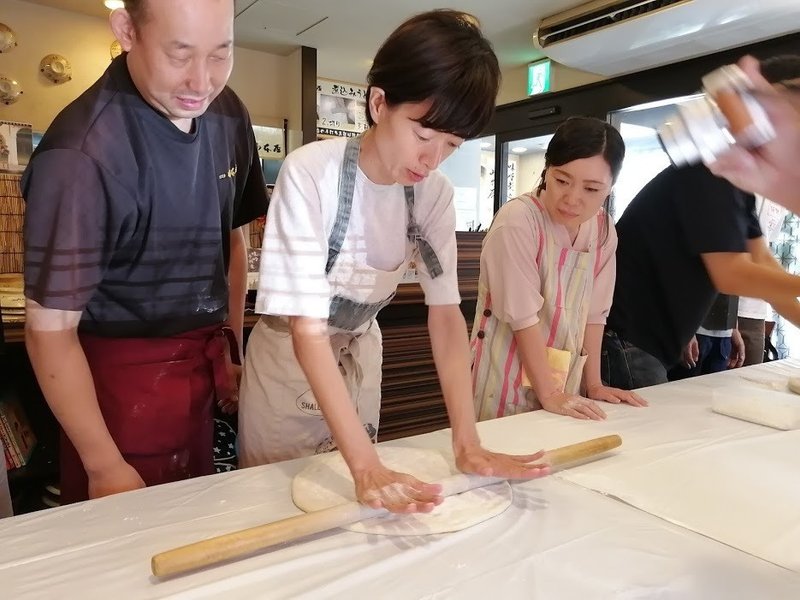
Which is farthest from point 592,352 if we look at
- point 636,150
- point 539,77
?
point 539,77

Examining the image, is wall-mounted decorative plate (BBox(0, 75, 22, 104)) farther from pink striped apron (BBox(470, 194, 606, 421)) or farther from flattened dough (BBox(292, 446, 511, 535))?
flattened dough (BBox(292, 446, 511, 535))

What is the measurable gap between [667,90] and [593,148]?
2.65 m

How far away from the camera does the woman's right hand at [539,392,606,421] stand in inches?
44.9

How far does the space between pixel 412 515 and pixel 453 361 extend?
0.33 m

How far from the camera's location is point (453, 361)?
3.23 feet

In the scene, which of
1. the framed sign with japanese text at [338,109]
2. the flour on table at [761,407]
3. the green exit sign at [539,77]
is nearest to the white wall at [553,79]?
the green exit sign at [539,77]

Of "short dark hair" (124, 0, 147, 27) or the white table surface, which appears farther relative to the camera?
"short dark hair" (124, 0, 147, 27)

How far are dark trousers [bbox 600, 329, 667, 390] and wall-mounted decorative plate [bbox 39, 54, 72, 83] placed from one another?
3.78 metres

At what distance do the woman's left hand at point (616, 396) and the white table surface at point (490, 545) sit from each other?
32cm

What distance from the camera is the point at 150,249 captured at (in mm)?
925

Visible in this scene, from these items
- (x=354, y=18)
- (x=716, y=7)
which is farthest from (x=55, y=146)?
(x=354, y=18)

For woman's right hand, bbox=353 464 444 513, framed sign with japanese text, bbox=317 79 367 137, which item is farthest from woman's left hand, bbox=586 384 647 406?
framed sign with japanese text, bbox=317 79 367 137

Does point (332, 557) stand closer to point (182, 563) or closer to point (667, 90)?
point (182, 563)

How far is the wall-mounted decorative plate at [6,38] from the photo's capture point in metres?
3.45
